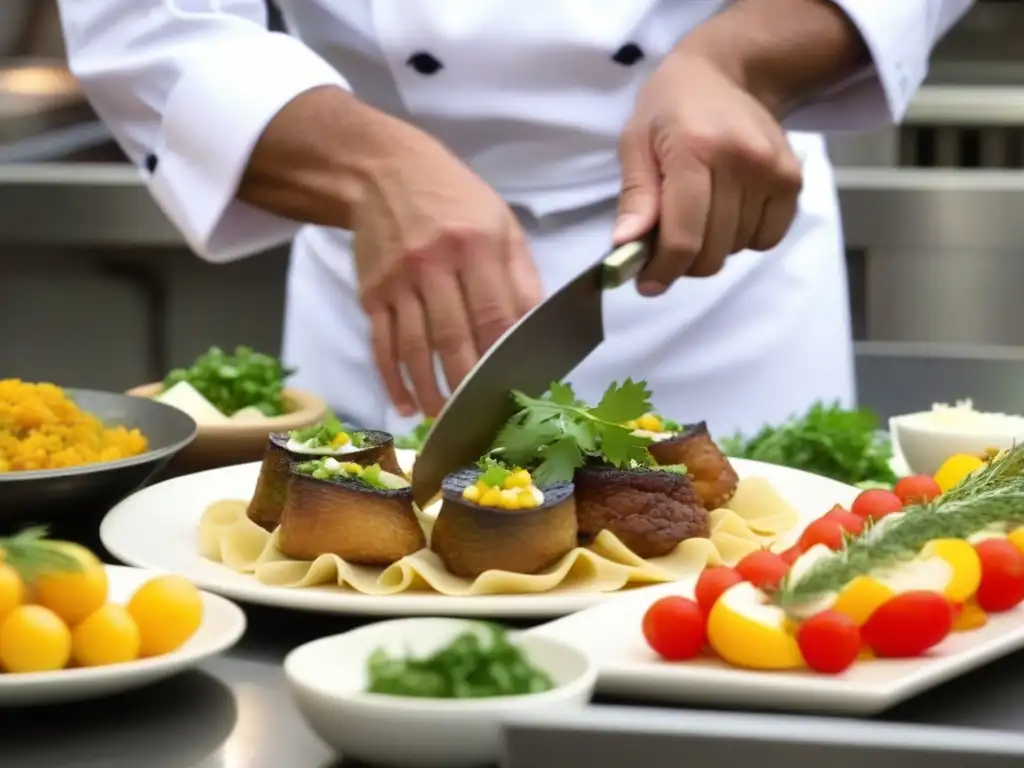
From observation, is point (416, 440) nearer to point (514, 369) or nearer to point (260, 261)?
point (514, 369)

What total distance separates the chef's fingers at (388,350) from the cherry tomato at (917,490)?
0.67 meters

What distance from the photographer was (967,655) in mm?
909

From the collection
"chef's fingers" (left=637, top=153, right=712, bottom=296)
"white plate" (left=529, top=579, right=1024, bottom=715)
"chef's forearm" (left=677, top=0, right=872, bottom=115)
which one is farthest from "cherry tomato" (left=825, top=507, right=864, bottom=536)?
"chef's forearm" (left=677, top=0, right=872, bottom=115)

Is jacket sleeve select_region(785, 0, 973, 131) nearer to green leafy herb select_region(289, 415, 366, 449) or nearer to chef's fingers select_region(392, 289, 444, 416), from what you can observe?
chef's fingers select_region(392, 289, 444, 416)

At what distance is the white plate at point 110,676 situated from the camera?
0.85 m

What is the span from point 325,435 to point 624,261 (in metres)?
0.32

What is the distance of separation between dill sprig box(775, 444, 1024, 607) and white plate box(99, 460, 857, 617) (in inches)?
5.9

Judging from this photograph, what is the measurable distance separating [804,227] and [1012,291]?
0.84m

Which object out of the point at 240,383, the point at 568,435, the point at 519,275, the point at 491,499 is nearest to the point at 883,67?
the point at 519,275

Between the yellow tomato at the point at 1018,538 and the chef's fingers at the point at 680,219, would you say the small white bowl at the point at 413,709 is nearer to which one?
the yellow tomato at the point at 1018,538

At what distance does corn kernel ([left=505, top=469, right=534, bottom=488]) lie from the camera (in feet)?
3.64

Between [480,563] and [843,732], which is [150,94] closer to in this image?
[480,563]

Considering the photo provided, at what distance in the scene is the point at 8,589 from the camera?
865 mm

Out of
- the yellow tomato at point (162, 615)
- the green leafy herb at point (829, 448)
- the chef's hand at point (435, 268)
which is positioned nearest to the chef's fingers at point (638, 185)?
the chef's hand at point (435, 268)
